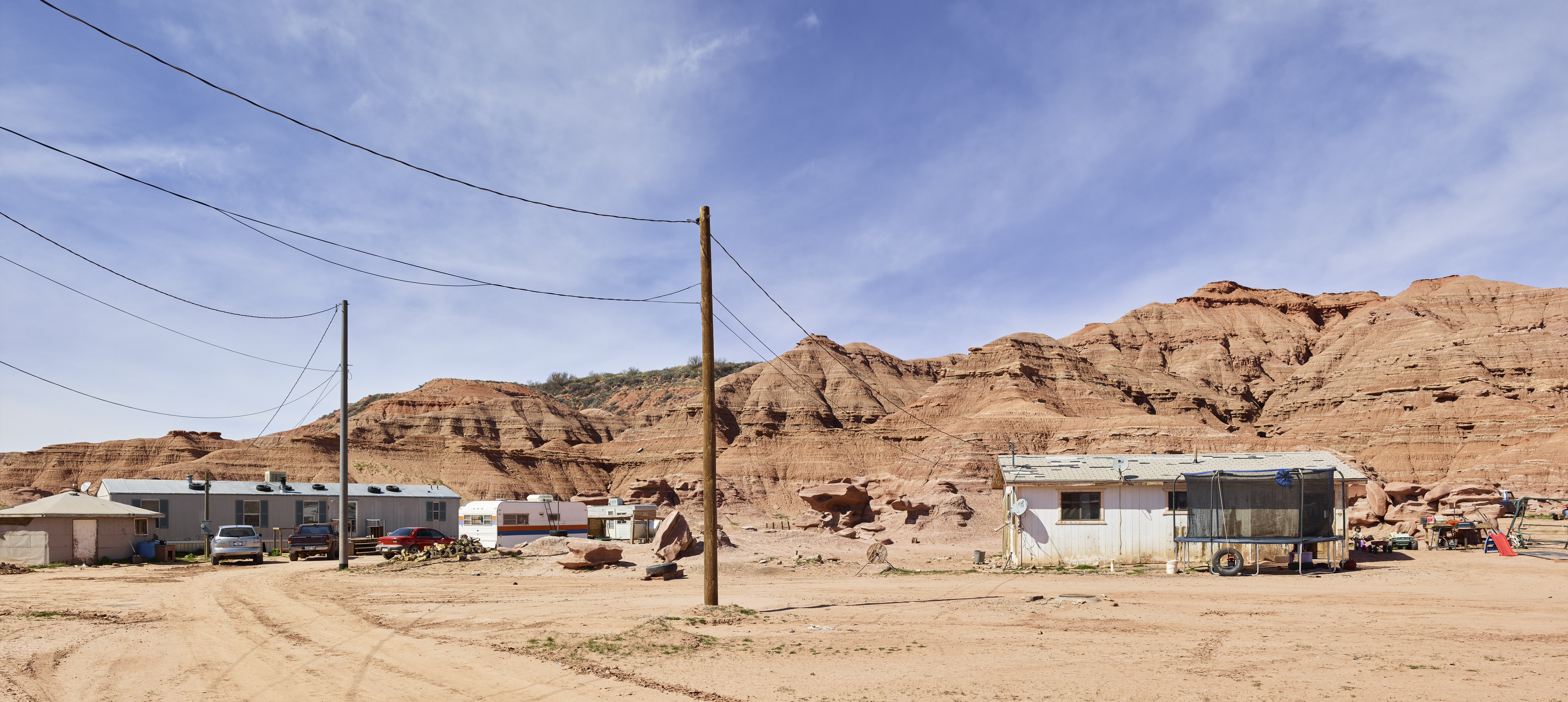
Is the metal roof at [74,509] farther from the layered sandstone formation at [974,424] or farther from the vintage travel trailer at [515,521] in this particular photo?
the layered sandstone formation at [974,424]

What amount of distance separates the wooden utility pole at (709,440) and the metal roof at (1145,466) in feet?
49.8

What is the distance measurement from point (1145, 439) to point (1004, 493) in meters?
57.9

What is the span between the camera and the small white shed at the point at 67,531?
111 ft

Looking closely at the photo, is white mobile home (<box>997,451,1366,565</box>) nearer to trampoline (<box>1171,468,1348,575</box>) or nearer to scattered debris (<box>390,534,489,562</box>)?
trampoline (<box>1171,468,1348,575</box>)

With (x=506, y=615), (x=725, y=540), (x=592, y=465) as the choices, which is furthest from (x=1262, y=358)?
(x=506, y=615)

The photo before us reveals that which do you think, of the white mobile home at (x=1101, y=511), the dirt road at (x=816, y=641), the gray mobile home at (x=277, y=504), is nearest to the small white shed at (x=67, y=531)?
the gray mobile home at (x=277, y=504)

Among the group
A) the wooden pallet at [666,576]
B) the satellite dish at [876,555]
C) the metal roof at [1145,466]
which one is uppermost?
the metal roof at [1145,466]

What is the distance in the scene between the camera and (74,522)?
34812 millimetres

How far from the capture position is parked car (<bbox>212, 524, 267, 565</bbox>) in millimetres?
34219

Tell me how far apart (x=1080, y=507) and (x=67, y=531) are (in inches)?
1494

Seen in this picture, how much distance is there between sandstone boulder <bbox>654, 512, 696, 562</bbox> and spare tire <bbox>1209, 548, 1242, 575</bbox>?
16.6 m

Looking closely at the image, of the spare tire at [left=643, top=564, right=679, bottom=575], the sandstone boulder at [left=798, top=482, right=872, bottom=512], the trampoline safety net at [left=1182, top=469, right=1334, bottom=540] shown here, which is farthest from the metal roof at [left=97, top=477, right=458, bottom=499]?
the trampoline safety net at [left=1182, top=469, right=1334, bottom=540]

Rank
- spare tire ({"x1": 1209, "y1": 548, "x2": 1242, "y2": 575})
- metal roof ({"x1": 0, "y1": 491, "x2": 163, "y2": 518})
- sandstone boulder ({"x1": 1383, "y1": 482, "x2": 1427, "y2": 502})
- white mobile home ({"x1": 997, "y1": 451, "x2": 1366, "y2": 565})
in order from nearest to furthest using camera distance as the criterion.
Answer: spare tire ({"x1": 1209, "y1": 548, "x2": 1242, "y2": 575}) → white mobile home ({"x1": 997, "y1": 451, "x2": 1366, "y2": 565}) → metal roof ({"x1": 0, "y1": 491, "x2": 163, "y2": 518}) → sandstone boulder ({"x1": 1383, "y1": 482, "x2": 1427, "y2": 502})

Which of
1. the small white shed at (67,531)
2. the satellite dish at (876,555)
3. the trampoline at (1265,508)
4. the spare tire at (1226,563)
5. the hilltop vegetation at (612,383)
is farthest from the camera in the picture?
the hilltop vegetation at (612,383)
